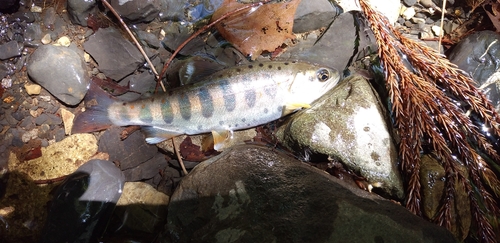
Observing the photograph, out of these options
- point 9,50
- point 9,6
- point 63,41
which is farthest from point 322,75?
point 9,6

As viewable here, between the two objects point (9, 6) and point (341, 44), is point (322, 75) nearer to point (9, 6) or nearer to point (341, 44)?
point (341, 44)

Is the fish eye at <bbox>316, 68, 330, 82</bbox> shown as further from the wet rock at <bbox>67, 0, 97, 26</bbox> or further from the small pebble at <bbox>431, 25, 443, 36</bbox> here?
the wet rock at <bbox>67, 0, 97, 26</bbox>

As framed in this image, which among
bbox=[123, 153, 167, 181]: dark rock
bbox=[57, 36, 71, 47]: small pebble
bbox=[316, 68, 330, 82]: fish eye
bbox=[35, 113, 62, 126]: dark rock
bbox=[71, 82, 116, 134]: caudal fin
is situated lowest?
bbox=[123, 153, 167, 181]: dark rock

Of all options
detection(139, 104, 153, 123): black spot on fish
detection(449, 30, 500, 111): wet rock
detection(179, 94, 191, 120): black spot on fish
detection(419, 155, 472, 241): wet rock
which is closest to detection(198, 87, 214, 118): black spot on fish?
detection(179, 94, 191, 120): black spot on fish

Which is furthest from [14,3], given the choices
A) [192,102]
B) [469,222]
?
[469,222]

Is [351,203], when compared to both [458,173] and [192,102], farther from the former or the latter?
[192,102]

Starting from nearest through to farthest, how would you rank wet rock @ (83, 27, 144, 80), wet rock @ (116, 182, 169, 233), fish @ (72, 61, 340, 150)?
wet rock @ (116, 182, 169, 233) → fish @ (72, 61, 340, 150) → wet rock @ (83, 27, 144, 80)
